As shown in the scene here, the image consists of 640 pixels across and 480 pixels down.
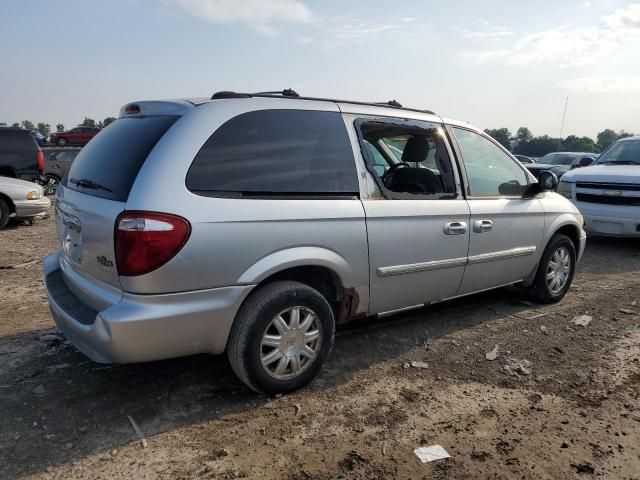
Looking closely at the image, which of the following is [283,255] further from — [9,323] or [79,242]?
[9,323]

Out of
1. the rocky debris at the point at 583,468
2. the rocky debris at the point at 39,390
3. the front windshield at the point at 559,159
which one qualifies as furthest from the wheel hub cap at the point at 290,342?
the front windshield at the point at 559,159

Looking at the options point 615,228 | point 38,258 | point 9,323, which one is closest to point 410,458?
point 9,323

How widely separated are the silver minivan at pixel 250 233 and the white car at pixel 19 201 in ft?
21.4

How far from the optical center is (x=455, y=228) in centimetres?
394

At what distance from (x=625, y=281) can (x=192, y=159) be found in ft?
18.7

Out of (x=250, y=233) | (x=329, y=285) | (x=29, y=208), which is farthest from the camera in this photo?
(x=29, y=208)

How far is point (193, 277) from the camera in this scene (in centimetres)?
271

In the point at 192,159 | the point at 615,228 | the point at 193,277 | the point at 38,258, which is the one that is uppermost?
the point at 192,159

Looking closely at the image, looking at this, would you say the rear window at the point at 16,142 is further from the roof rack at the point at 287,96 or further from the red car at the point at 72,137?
the red car at the point at 72,137

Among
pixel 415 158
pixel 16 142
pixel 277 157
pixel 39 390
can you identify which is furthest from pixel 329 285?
pixel 16 142

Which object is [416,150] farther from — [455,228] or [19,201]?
[19,201]

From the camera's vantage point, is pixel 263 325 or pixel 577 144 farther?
pixel 577 144

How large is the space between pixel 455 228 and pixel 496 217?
597 millimetres

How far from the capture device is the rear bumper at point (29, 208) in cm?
921
